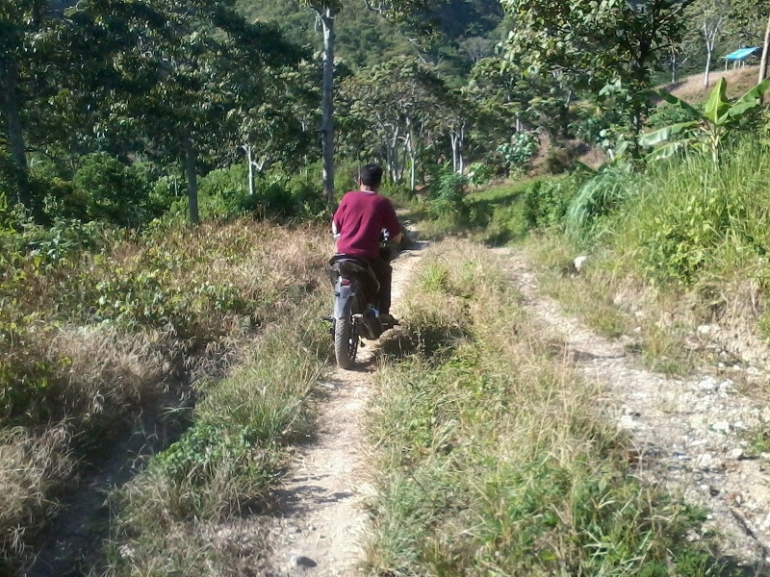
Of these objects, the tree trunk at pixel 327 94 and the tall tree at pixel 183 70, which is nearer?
the tall tree at pixel 183 70

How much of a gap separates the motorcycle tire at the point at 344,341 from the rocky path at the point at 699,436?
1.69m

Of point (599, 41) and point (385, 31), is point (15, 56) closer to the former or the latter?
point (599, 41)

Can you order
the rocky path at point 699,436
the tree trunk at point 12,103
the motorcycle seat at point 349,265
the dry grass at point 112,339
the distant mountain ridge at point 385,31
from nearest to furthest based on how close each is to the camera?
1. the rocky path at point 699,436
2. the dry grass at point 112,339
3. the motorcycle seat at point 349,265
4. the tree trunk at point 12,103
5. the distant mountain ridge at point 385,31

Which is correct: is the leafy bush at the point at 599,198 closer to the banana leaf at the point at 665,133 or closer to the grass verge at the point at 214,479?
the banana leaf at the point at 665,133

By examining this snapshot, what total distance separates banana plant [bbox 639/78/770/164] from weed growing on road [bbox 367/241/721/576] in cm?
400

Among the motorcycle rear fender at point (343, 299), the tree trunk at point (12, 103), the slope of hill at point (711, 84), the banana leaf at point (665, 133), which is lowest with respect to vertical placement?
the motorcycle rear fender at point (343, 299)

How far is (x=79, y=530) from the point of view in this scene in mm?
3594

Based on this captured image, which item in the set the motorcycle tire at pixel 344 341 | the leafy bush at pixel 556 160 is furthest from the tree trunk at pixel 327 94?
the leafy bush at pixel 556 160

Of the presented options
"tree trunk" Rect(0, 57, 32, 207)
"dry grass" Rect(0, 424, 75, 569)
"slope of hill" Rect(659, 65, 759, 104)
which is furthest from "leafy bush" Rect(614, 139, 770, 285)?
"slope of hill" Rect(659, 65, 759, 104)

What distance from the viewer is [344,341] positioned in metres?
5.86

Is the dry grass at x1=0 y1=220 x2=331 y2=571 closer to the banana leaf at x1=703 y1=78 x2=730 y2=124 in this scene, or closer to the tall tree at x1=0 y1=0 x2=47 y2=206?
the banana leaf at x1=703 y1=78 x2=730 y2=124

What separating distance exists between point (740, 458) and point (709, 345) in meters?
1.65

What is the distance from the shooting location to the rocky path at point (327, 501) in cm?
345

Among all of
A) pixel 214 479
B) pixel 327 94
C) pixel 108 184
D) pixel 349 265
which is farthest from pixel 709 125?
Result: pixel 108 184
